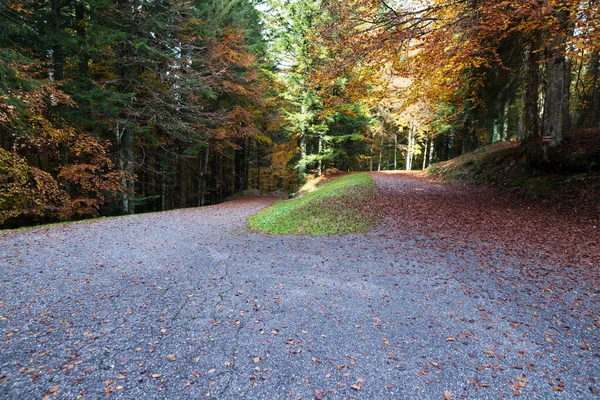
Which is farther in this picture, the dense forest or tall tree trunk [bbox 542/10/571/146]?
tall tree trunk [bbox 542/10/571/146]

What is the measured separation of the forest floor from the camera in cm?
254

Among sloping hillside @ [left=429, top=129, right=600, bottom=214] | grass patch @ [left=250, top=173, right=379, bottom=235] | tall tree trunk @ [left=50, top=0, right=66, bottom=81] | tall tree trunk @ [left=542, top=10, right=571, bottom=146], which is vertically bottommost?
grass patch @ [left=250, top=173, right=379, bottom=235]

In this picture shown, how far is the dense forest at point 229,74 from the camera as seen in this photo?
7.20m

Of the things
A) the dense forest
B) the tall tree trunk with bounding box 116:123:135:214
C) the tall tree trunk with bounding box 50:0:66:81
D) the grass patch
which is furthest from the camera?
the tall tree trunk with bounding box 116:123:135:214

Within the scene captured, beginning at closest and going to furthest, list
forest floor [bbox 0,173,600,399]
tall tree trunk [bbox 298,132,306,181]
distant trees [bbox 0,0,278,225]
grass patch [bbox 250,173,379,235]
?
1. forest floor [bbox 0,173,600,399]
2. grass patch [bbox 250,173,379,235]
3. distant trees [bbox 0,0,278,225]
4. tall tree trunk [bbox 298,132,306,181]

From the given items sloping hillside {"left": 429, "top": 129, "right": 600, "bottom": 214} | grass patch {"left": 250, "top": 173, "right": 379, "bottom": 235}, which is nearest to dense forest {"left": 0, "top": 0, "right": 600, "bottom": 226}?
sloping hillside {"left": 429, "top": 129, "right": 600, "bottom": 214}

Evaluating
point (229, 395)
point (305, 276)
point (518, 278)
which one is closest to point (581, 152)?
point (518, 278)

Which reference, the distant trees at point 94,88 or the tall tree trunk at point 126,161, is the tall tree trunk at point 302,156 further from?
the tall tree trunk at point 126,161

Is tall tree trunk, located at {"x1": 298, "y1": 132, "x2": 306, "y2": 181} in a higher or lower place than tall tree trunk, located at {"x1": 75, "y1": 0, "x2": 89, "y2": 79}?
lower

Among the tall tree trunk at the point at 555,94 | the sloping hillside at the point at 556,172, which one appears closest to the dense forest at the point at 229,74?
the tall tree trunk at the point at 555,94

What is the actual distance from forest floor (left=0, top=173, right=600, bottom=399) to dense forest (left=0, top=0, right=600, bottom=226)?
4551mm

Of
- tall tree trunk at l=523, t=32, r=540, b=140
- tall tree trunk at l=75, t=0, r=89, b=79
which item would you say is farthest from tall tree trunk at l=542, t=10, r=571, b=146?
tall tree trunk at l=75, t=0, r=89, b=79

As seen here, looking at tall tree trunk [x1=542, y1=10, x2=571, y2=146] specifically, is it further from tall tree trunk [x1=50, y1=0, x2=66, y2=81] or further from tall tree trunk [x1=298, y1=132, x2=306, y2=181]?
tall tree trunk [x1=50, y1=0, x2=66, y2=81]

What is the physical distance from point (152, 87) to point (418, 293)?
13.5 metres
